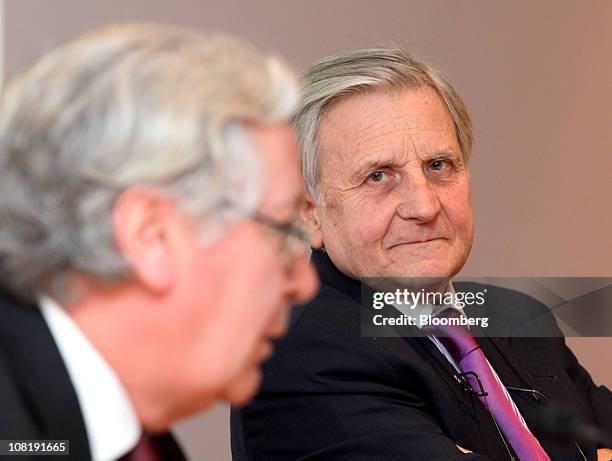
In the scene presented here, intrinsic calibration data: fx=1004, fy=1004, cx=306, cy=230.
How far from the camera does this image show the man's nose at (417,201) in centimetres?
203

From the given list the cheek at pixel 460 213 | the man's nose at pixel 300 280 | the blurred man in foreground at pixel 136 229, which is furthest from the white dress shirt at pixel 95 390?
the cheek at pixel 460 213

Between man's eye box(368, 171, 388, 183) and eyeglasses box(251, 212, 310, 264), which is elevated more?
man's eye box(368, 171, 388, 183)

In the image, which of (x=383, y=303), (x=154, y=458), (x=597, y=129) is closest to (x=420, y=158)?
(x=383, y=303)

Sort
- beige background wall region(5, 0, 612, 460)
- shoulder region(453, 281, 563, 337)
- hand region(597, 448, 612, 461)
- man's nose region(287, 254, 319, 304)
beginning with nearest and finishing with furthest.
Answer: man's nose region(287, 254, 319, 304) < hand region(597, 448, 612, 461) < shoulder region(453, 281, 563, 337) < beige background wall region(5, 0, 612, 460)

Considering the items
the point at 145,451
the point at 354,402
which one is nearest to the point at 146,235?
the point at 145,451

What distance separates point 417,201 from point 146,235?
1094 mm

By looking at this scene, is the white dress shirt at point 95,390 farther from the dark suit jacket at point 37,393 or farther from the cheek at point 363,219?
the cheek at point 363,219

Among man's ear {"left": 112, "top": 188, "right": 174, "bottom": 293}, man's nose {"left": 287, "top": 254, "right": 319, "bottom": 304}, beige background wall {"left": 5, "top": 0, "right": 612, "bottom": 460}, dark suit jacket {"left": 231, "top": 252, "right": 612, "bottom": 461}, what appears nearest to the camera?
man's ear {"left": 112, "top": 188, "right": 174, "bottom": 293}

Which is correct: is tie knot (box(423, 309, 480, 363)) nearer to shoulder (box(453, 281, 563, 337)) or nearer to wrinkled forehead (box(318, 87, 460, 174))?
shoulder (box(453, 281, 563, 337))

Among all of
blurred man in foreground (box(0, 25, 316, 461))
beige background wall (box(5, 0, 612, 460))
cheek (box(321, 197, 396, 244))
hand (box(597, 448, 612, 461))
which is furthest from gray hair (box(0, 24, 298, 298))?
beige background wall (box(5, 0, 612, 460))

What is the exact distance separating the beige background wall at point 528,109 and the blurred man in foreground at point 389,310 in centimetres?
116

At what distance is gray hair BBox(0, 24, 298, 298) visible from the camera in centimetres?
100

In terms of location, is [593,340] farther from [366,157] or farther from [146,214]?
[146,214]

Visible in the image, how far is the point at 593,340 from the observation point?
3.55 m
